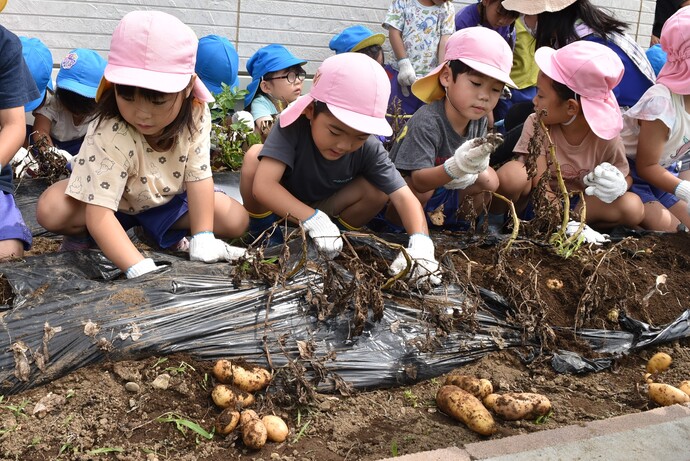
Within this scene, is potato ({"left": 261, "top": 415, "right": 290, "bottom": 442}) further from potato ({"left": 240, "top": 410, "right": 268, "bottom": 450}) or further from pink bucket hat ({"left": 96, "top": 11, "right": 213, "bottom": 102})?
pink bucket hat ({"left": 96, "top": 11, "right": 213, "bottom": 102})

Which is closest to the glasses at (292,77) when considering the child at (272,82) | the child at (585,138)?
the child at (272,82)

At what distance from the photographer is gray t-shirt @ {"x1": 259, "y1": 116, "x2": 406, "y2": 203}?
294 cm

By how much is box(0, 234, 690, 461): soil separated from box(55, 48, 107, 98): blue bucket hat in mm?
2259

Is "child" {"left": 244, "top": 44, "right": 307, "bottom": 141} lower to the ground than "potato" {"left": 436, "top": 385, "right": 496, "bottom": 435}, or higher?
higher

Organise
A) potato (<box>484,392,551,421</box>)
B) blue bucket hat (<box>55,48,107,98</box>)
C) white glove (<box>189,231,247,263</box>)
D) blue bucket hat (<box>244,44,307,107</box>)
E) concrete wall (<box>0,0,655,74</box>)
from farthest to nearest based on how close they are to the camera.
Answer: concrete wall (<box>0,0,655,74</box>)
blue bucket hat (<box>244,44,307,107</box>)
blue bucket hat (<box>55,48,107,98</box>)
white glove (<box>189,231,247,263</box>)
potato (<box>484,392,551,421</box>)

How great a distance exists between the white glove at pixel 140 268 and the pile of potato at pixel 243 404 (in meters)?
0.52

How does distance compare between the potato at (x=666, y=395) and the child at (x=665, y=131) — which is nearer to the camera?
the potato at (x=666, y=395)

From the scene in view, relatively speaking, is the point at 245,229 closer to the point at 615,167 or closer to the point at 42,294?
the point at 42,294

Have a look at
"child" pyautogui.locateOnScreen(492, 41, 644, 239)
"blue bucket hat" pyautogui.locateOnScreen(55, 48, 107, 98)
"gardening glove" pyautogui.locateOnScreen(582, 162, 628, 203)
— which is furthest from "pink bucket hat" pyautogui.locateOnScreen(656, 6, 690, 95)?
"blue bucket hat" pyautogui.locateOnScreen(55, 48, 107, 98)

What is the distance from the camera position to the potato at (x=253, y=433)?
1864 mm

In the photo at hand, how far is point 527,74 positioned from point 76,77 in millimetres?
3233

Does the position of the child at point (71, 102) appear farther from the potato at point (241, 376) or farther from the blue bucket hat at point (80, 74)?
the potato at point (241, 376)

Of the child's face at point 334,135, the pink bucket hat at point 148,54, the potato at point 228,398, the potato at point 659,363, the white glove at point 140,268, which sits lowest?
the potato at point 659,363

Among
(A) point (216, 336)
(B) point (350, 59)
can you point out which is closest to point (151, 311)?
(A) point (216, 336)
